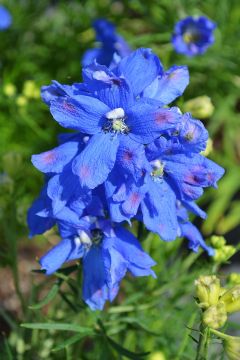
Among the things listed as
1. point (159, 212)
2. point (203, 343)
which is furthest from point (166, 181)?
point (203, 343)

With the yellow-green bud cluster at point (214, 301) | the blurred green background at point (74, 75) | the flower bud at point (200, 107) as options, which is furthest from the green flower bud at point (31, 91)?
the yellow-green bud cluster at point (214, 301)

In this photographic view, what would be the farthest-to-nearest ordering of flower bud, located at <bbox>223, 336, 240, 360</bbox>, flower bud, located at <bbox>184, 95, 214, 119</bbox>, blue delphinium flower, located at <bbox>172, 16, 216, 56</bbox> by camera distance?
blue delphinium flower, located at <bbox>172, 16, 216, 56</bbox> → flower bud, located at <bbox>184, 95, 214, 119</bbox> → flower bud, located at <bbox>223, 336, 240, 360</bbox>

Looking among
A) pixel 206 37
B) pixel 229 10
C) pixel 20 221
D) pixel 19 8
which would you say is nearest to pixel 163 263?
pixel 20 221

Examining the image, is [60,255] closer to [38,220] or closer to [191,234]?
[38,220]

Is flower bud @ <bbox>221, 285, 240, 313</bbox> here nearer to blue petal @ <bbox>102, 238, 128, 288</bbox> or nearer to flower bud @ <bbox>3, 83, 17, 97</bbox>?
blue petal @ <bbox>102, 238, 128, 288</bbox>

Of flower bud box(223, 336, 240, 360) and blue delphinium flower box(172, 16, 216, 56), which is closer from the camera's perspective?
flower bud box(223, 336, 240, 360)

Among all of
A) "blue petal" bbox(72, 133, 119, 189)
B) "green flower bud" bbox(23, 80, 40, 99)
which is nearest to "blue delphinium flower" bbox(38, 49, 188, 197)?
"blue petal" bbox(72, 133, 119, 189)

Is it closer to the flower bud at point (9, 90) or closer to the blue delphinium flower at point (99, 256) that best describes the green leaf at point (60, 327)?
the blue delphinium flower at point (99, 256)
